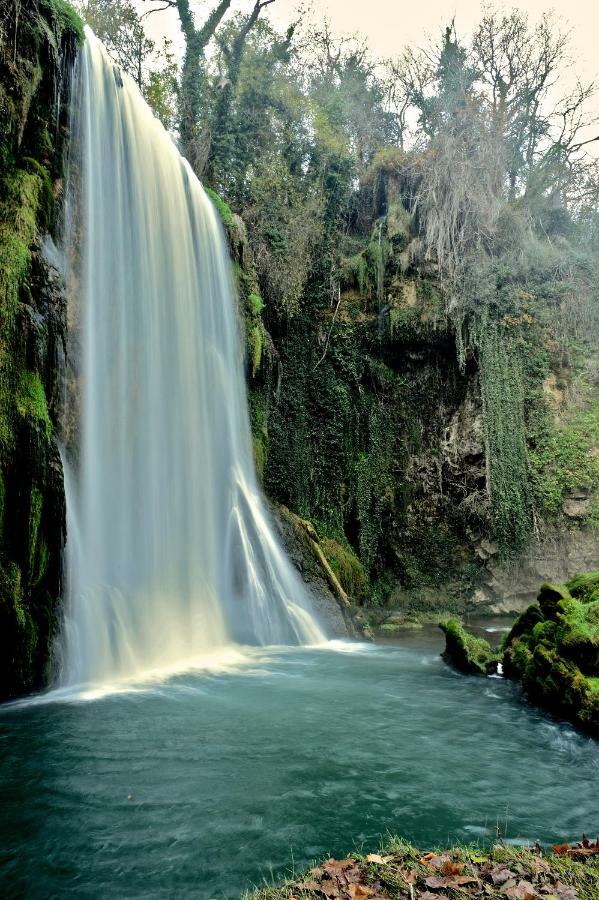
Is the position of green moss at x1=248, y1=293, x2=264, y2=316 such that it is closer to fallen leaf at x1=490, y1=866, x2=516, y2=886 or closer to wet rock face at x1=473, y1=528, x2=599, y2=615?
wet rock face at x1=473, y1=528, x2=599, y2=615

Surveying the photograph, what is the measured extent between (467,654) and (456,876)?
630 centimetres

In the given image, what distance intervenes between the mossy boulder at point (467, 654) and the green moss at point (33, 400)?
656cm

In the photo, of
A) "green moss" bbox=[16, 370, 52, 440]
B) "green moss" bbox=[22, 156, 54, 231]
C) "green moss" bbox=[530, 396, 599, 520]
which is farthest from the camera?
"green moss" bbox=[530, 396, 599, 520]

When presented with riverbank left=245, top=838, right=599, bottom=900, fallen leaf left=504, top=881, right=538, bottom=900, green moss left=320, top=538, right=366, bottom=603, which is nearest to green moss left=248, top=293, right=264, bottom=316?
green moss left=320, top=538, right=366, bottom=603

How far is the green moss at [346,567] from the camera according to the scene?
14.9 meters

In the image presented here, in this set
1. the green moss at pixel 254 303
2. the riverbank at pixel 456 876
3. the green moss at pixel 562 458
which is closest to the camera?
the riverbank at pixel 456 876

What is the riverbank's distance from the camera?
2.69m

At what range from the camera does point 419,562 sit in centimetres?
1658

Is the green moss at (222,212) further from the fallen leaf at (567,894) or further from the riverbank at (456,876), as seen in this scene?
the fallen leaf at (567,894)

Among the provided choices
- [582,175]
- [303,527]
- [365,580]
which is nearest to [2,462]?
[303,527]

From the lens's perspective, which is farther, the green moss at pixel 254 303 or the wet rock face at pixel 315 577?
the green moss at pixel 254 303

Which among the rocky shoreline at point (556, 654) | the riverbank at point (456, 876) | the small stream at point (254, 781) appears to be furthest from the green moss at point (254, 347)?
the riverbank at point (456, 876)

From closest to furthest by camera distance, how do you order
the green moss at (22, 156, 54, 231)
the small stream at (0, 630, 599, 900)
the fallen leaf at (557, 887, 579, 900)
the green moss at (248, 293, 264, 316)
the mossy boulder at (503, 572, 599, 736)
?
the fallen leaf at (557, 887, 579, 900) < the small stream at (0, 630, 599, 900) < the mossy boulder at (503, 572, 599, 736) < the green moss at (22, 156, 54, 231) < the green moss at (248, 293, 264, 316)

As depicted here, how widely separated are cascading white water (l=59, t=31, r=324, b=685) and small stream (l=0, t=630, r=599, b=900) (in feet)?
6.80
